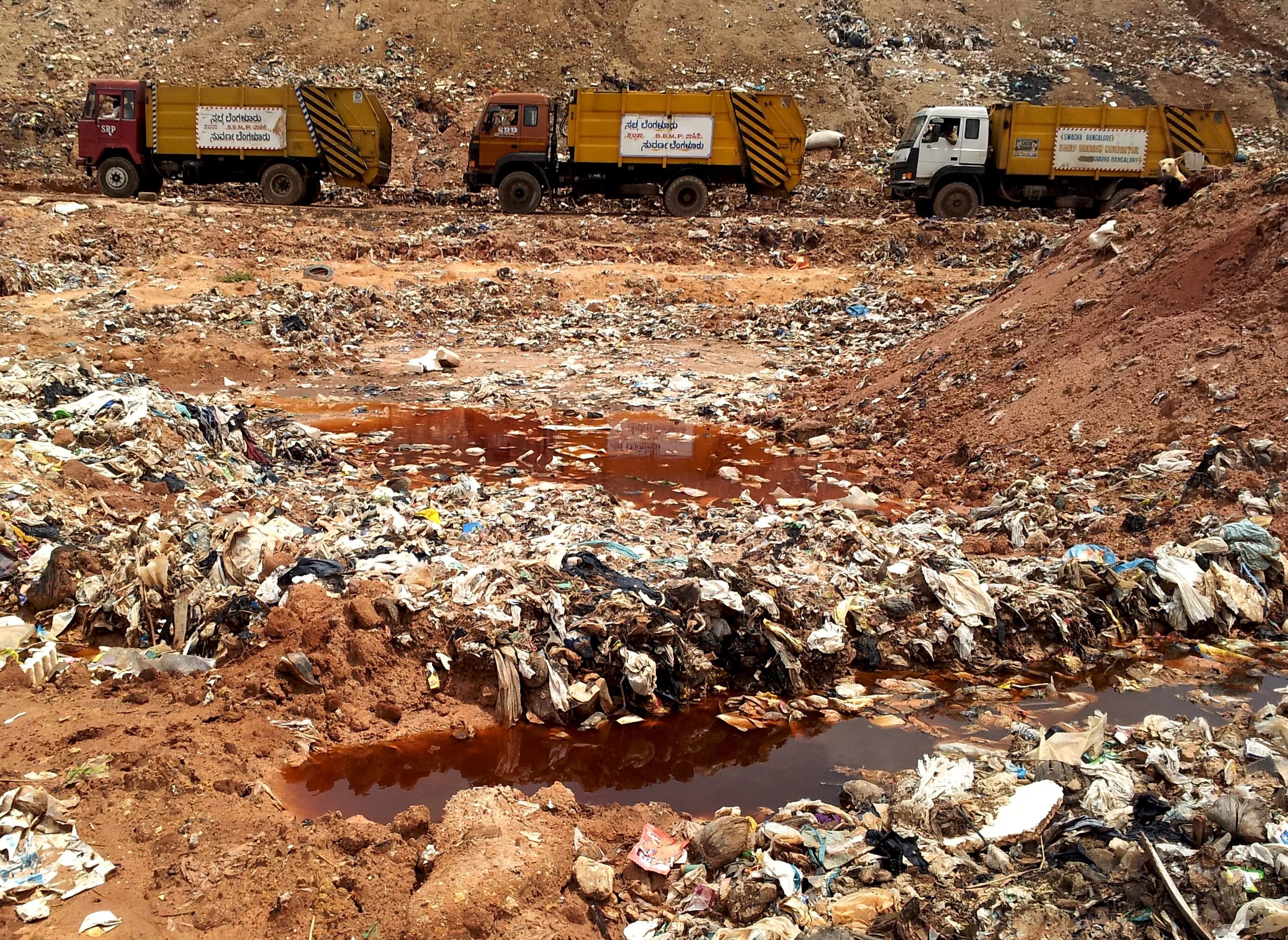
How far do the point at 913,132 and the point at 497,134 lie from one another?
7.29m

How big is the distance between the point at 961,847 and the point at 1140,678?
2.18 m

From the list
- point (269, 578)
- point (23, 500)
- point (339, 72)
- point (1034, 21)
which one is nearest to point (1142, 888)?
point (269, 578)

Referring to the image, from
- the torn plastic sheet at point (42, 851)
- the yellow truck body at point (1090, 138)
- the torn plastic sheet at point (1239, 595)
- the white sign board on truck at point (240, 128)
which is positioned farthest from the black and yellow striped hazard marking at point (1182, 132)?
the torn plastic sheet at point (42, 851)

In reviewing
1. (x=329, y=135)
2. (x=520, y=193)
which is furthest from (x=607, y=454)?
(x=329, y=135)

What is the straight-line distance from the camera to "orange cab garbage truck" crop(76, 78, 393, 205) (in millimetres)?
16078

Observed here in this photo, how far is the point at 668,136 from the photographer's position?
16.2 m

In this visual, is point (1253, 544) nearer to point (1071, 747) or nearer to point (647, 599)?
point (1071, 747)

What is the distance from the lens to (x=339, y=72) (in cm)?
2250

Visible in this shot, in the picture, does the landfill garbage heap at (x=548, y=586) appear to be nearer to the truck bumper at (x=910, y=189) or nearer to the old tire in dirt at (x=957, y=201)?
the truck bumper at (x=910, y=189)

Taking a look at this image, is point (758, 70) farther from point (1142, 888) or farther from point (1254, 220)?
point (1142, 888)

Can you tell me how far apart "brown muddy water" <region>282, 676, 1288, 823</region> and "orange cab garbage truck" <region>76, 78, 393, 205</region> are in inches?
597

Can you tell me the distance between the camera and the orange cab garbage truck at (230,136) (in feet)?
52.7

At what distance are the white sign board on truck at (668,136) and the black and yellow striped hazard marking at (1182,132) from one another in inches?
314

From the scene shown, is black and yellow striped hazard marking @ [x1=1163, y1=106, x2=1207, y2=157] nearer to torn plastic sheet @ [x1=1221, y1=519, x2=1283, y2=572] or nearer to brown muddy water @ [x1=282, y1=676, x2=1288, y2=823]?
torn plastic sheet @ [x1=1221, y1=519, x2=1283, y2=572]
